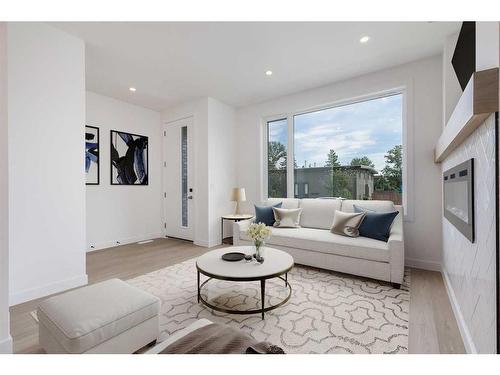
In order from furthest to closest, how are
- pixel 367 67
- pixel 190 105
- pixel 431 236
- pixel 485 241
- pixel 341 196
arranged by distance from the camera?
pixel 190 105
pixel 341 196
pixel 367 67
pixel 431 236
pixel 485 241

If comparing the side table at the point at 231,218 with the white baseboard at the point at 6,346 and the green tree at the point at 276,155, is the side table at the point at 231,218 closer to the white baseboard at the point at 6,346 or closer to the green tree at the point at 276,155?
the green tree at the point at 276,155

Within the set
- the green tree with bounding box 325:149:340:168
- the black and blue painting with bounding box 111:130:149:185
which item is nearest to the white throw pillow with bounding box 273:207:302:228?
the green tree with bounding box 325:149:340:168

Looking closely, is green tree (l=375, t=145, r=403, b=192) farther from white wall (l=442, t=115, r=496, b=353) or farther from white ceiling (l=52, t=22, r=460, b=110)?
white wall (l=442, t=115, r=496, b=353)

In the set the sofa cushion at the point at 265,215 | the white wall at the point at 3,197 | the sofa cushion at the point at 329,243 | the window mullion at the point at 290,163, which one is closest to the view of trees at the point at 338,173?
the window mullion at the point at 290,163

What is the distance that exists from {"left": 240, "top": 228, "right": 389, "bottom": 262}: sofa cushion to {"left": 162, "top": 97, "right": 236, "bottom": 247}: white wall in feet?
4.69

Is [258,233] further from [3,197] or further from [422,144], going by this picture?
[422,144]

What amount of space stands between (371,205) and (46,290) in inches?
155

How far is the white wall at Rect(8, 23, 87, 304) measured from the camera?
226 centimetres

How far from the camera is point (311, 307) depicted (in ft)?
7.16

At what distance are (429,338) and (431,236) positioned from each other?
1.81 m

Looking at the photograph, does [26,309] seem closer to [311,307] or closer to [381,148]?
[311,307]

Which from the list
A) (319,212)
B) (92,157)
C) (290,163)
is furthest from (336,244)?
(92,157)

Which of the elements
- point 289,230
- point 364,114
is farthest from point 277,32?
point 289,230

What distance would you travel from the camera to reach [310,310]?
2131mm
